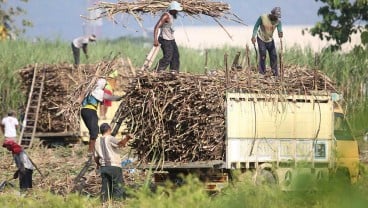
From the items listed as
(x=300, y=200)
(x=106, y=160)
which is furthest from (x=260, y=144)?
(x=300, y=200)

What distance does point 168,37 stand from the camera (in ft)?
53.6

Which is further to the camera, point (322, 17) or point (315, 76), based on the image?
point (322, 17)

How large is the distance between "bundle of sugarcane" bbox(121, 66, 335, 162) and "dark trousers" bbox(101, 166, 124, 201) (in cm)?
45

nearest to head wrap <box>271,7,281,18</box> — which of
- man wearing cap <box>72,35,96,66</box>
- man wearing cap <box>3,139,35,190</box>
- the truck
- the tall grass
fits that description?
the truck

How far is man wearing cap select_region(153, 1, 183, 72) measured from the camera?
1599 cm

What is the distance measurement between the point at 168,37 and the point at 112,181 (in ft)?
9.90

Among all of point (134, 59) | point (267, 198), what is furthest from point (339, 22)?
point (267, 198)

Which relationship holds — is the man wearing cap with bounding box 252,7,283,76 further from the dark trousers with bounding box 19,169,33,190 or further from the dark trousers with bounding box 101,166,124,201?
the dark trousers with bounding box 19,169,33,190

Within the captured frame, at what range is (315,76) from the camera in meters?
15.6

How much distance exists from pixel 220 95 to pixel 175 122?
2.59ft

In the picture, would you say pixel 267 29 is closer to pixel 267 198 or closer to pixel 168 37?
pixel 168 37

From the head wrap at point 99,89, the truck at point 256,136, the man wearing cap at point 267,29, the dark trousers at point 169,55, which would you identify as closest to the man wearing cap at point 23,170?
the head wrap at point 99,89

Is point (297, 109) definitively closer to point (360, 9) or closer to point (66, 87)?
point (66, 87)

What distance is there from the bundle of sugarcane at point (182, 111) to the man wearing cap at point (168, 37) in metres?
1.41
